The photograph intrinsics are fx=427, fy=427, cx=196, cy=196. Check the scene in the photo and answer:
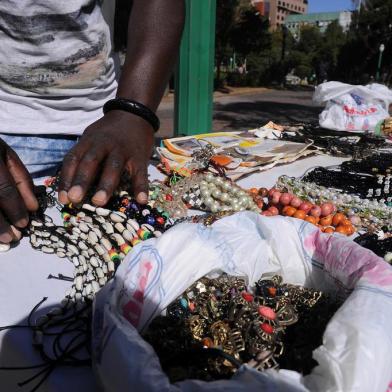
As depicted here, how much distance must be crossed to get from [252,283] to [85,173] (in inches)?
16.7

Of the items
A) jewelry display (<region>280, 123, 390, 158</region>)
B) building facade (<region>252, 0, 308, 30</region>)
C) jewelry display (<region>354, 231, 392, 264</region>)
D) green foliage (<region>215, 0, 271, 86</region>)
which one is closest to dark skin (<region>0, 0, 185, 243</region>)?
jewelry display (<region>354, 231, 392, 264</region>)

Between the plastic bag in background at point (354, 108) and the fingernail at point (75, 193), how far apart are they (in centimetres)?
219

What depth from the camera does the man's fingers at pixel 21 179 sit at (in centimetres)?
96

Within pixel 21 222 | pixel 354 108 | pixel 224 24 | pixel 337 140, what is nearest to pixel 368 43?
pixel 224 24

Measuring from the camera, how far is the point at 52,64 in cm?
116

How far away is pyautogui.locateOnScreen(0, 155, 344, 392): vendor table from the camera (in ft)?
2.09

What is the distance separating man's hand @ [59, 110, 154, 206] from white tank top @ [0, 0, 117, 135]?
0.78ft

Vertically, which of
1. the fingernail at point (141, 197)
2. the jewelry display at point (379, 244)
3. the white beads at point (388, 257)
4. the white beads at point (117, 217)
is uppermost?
the fingernail at point (141, 197)

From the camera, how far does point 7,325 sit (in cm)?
73

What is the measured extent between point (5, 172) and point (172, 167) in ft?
2.64

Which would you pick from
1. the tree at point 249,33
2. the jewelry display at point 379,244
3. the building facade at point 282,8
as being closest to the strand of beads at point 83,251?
the jewelry display at point 379,244

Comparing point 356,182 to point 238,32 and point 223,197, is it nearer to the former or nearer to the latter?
point 223,197

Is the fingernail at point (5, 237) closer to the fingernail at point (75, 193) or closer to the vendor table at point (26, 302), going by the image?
the vendor table at point (26, 302)

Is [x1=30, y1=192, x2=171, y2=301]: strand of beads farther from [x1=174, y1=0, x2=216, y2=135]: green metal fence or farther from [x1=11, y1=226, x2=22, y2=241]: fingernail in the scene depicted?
[x1=174, y1=0, x2=216, y2=135]: green metal fence
